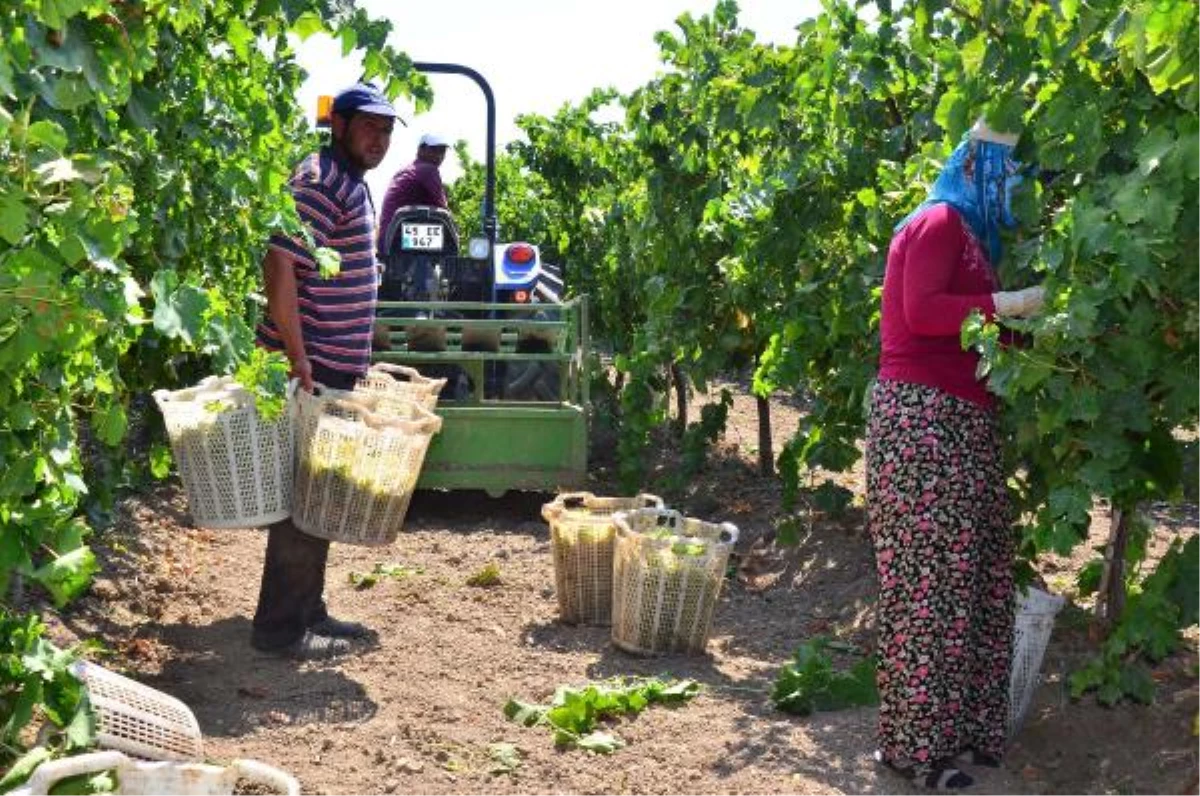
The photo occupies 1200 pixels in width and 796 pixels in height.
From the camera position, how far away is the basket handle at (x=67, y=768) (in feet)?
12.2

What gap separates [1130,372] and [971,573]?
102cm

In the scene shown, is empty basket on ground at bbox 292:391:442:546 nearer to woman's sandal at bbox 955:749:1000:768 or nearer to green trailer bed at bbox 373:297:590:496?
woman's sandal at bbox 955:749:1000:768

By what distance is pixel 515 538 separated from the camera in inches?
357

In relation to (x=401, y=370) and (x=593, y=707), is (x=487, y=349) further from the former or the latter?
(x=593, y=707)

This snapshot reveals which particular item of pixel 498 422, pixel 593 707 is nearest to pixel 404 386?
pixel 498 422

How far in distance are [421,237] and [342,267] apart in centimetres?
404

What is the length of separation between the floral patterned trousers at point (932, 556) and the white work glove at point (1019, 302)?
1.19 ft

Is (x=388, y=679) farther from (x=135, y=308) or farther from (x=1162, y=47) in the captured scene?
(x=1162, y=47)

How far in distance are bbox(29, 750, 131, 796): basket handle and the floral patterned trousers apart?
6.96ft

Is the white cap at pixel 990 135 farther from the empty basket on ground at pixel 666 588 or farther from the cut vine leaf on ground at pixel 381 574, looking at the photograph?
the cut vine leaf on ground at pixel 381 574

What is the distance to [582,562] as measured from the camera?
7.05 m

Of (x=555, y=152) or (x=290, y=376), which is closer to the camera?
(x=290, y=376)

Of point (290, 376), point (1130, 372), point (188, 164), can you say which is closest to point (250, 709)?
point (290, 376)

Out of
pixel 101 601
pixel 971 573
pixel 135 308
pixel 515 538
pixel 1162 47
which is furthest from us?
pixel 515 538
